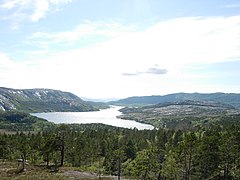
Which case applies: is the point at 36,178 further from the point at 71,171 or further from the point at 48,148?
the point at 48,148

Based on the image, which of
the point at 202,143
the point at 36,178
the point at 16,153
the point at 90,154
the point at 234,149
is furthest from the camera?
the point at 16,153

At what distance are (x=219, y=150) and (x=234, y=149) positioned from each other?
5282 millimetres

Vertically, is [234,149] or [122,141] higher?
[234,149]

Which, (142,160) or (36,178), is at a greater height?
(142,160)

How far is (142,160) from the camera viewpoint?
232ft

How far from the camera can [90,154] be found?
11838cm

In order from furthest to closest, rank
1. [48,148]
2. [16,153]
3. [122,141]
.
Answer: [122,141]
[16,153]
[48,148]

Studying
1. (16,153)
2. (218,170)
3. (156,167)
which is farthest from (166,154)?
(16,153)

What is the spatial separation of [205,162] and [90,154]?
5416 cm

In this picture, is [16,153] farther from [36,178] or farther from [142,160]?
[142,160]

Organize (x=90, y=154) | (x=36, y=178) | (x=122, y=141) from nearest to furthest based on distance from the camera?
(x=36, y=178) < (x=90, y=154) < (x=122, y=141)

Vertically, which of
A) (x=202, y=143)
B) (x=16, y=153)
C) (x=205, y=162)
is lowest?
(x=16, y=153)

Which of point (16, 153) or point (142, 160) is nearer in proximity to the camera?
point (142, 160)

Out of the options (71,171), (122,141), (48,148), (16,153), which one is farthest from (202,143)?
(16,153)
